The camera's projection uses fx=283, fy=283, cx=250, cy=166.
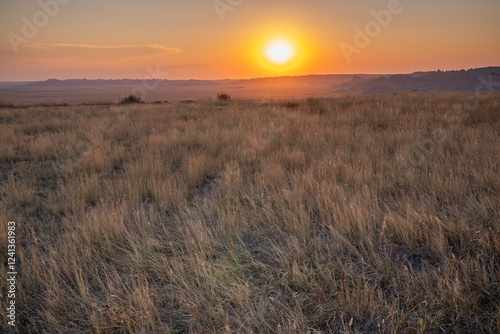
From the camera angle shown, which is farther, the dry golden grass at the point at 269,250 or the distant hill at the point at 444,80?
the distant hill at the point at 444,80

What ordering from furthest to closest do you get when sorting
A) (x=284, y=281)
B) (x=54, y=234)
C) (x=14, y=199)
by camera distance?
(x=14, y=199), (x=54, y=234), (x=284, y=281)

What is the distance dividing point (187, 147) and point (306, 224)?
4782mm

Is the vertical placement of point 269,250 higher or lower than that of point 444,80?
lower

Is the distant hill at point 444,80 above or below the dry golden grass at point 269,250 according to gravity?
above

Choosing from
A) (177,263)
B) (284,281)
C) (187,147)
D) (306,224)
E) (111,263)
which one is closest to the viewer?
(284,281)

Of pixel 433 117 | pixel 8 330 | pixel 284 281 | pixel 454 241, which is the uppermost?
pixel 433 117

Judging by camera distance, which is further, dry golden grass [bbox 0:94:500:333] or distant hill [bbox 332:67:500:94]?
distant hill [bbox 332:67:500:94]

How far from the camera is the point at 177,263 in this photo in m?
2.43

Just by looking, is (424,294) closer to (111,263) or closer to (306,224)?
(306,224)

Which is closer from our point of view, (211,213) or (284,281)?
(284,281)

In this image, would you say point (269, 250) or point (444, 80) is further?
point (444, 80)

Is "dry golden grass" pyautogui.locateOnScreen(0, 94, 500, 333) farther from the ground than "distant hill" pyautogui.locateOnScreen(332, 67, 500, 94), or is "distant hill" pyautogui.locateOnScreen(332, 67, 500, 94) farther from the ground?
"distant hill" pyautogui.locateOnScreen(332, 67, 500, 94)

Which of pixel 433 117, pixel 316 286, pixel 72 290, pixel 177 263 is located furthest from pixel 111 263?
pixel 433 117

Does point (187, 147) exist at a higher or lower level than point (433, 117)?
lower
